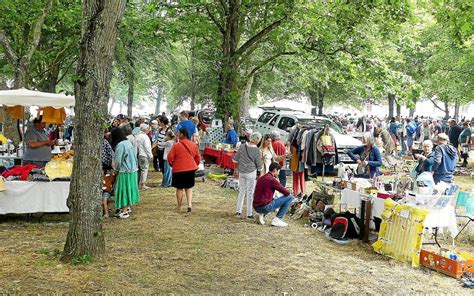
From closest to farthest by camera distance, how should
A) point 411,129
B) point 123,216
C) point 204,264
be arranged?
point 204,264
point 123,216
point 411,129

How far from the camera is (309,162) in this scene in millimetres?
11898

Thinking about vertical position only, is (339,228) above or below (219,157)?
below

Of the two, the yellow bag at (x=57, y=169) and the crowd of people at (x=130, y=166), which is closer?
the yellow bag at (x=57, y=169)

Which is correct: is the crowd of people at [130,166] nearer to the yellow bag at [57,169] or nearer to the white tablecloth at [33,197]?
the yellow bag at [57,169]

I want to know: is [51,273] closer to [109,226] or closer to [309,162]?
[109,226]

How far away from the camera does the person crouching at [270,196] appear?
29.6 ft

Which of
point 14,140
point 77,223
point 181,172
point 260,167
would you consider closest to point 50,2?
point 14,140

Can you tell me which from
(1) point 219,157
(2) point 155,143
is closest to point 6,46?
(2) point 155,143

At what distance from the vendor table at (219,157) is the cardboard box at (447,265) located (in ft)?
26.0

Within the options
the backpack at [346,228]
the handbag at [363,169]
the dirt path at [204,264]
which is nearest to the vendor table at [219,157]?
the handbag at [363,169]

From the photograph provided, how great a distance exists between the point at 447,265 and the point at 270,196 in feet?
10.8

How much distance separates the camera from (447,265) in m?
6.73

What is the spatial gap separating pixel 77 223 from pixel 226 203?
17.3ft

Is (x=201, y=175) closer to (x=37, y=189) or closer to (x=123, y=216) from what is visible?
(x=123, y=216)
